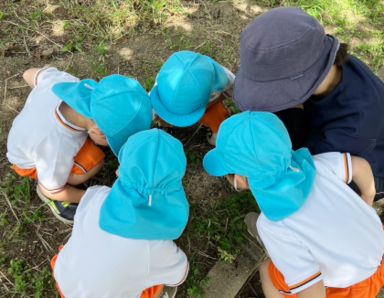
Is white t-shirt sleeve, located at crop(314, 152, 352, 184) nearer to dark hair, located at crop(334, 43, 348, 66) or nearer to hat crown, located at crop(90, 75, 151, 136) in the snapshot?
dark hair, located at crop(334, 43, 348, 66)

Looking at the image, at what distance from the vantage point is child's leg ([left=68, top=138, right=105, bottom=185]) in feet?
8.57

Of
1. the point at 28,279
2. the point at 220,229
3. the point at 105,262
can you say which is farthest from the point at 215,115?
the point at 28,279

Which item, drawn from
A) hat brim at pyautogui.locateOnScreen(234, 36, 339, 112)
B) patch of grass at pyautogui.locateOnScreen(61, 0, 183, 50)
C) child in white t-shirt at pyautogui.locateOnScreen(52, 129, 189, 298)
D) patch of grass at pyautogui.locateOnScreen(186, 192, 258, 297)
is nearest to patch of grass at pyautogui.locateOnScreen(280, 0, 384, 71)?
patch of grass at pyautogui.locateOnScreen(61, 0, 183, 50)

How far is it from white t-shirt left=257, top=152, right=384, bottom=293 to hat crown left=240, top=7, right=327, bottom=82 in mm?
534

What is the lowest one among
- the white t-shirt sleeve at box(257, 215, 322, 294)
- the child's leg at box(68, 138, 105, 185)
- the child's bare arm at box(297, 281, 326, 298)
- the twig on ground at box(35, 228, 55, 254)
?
the twig on ground at box(35, 228, 55, 254)

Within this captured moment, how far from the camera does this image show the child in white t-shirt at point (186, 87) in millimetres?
2377

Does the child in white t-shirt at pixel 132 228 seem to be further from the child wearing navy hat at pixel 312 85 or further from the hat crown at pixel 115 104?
the child wearing navy hat at pixel 312 85

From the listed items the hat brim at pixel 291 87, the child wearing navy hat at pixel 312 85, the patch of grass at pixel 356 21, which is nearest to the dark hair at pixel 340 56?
the child wearing navy hat at pixel 312 85

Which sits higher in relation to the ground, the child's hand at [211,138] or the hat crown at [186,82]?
the hat crown at [186,82]

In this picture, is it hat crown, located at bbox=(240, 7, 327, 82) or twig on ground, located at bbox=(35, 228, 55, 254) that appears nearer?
hat crown, located at bbox=(240, 7, 327, 82)

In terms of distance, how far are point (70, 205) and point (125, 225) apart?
0.95 meters

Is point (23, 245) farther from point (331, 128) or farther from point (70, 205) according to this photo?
point (331, 128)

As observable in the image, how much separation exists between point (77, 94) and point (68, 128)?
9.9 inches

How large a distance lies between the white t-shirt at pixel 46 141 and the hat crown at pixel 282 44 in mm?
1178
